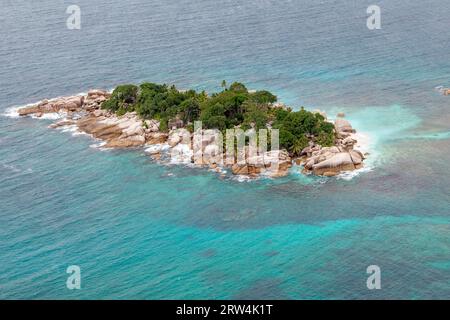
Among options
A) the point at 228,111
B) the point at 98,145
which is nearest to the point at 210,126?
the point at 228,111

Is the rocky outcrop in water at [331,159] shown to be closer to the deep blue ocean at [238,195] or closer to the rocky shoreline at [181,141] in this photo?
the rocky shoreline at [181,141]

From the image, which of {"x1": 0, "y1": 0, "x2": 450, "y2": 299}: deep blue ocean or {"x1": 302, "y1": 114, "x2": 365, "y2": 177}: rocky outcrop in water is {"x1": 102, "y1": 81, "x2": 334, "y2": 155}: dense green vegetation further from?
{"x1": 0, "y1": 0, "x2": 450, "y2": 299}: deep blue ocean

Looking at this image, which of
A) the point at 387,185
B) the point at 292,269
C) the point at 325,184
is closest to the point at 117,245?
the point at 292,269

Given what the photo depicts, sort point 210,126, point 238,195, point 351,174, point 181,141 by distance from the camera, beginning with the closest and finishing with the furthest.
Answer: point 238,195 → point 351,174 → point 210,126 → point 181,141

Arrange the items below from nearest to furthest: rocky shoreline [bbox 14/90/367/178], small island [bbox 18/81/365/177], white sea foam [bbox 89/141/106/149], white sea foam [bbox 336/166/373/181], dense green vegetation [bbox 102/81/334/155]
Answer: white sea foam [bbox 336/166/373/181], rocky shoreline [bbox 14/90/367/178], small island [bbox 18/81/365/177], dense green vegetation [bbox 102/81/334/155], white sea foam [bbox 89/141/106/149]

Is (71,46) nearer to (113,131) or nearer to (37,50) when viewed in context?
(37,50)

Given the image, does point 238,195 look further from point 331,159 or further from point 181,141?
point 181,141

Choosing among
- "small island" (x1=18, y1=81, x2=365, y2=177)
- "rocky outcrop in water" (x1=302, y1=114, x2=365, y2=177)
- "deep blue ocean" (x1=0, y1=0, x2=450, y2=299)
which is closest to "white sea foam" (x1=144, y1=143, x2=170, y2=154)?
"small island" (x1=18, y1=81, x2=365, y2=177)

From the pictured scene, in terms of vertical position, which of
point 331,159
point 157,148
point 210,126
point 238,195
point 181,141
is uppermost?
point 210,126
